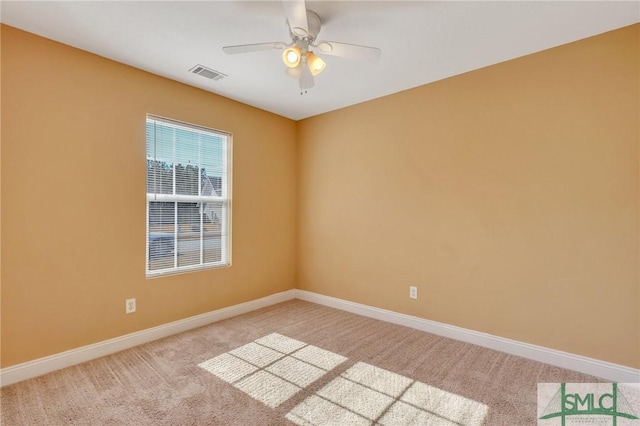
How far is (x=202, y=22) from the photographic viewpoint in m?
2.14

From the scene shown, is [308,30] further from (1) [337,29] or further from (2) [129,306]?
(2) [129,306]

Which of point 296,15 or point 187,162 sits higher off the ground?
point 296,15

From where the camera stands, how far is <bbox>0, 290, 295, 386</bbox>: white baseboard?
221 cm

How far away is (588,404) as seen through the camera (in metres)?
1.99

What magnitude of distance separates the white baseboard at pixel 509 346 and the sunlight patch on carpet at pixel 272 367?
1029mm

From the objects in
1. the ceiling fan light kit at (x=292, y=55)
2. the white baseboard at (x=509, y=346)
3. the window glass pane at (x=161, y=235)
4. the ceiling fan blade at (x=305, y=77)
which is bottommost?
the white baseboard at (x=509, y=346)

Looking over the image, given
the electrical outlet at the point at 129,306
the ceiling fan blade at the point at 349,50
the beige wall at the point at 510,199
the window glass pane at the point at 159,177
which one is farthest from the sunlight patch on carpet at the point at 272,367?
the ceiling fan blade at the point at 349,50

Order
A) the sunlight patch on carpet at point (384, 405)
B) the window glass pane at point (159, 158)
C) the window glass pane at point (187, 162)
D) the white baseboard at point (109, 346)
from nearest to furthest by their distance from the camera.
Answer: the sunlight patch on carpet at point (384, 405)
the white baseboard at point (109, 346)
the window glass pane at point (159, 158)
the window glass pane at point (187, 162)

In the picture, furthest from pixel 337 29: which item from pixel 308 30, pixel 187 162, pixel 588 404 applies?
pixel 588 404

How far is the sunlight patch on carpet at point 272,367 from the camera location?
213 cm

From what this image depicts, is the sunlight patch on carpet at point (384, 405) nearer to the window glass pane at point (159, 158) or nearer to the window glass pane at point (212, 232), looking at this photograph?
the window glass pane at point (212, 232)

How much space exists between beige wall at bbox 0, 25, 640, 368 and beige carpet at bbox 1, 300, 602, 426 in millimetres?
320

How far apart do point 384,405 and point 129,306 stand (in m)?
2.32

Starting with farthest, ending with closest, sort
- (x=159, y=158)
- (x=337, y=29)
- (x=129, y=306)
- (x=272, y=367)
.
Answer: (x=159, y=158), (x=129, y=306), (x=272, y=367), (x=337, y=29)
